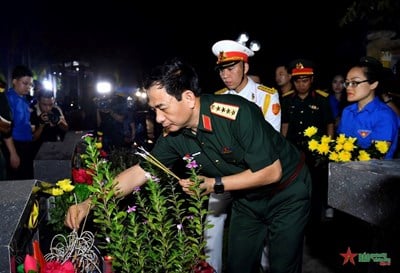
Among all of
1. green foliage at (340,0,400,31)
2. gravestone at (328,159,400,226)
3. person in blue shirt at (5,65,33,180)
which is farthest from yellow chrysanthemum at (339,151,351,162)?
green foliage at (340,0,400,31)

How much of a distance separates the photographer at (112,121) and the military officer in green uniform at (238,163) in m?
6.03

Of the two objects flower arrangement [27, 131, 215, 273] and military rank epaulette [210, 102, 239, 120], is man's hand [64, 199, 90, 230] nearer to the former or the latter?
flower arrangement [27, 131, 215, 273]

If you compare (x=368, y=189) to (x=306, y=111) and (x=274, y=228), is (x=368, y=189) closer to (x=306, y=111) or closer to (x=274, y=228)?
(x=274, y=228)

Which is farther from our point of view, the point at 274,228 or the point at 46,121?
the point at 46,121

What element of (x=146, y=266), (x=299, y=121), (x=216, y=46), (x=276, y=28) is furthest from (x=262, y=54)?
(x=146, y=266)

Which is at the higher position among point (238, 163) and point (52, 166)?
point (238, 163)

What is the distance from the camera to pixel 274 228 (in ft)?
9.64

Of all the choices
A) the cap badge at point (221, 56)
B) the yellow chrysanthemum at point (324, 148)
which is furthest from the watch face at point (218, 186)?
the cap badge at point (221, 56)

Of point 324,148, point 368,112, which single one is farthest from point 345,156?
point 368,112

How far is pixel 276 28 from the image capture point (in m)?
17.2

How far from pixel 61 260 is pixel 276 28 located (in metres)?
16.4

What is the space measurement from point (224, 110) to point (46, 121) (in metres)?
4.94

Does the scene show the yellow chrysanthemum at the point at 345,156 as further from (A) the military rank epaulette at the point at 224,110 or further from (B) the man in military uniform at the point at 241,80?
(A) the military rank epaulette at the point at 224,110

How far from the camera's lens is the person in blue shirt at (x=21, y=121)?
5.96 m
